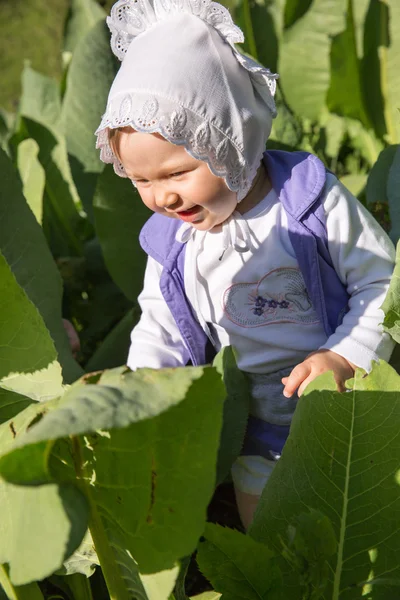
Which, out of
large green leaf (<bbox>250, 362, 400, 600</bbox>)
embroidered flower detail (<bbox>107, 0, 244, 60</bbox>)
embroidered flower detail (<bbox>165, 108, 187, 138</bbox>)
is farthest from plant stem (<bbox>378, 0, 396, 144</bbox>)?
large green leaf (<bbox>250, 362, 400, 600</bbox>)

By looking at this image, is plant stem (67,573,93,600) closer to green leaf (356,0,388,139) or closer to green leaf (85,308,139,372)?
green leaf (85,308,139,372)

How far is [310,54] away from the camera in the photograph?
1.90 metres

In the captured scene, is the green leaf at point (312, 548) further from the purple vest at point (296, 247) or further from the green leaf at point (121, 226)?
the green leaf at point (121, 226)

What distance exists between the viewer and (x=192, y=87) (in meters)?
1.04

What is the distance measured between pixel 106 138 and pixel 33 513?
22.1 inches

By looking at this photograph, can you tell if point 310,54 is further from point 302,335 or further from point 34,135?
point 302,335

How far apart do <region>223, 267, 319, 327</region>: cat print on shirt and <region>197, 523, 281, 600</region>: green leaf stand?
1.44 feet

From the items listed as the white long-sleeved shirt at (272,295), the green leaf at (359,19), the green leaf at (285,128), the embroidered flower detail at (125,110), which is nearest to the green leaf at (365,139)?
the green leaf at (359,19)

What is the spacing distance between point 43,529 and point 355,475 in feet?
1.20

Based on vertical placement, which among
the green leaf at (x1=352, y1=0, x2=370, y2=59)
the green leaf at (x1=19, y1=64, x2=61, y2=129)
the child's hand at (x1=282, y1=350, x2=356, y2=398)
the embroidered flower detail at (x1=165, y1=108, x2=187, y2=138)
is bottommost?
the green leaf at (x1=19, y1=64, x2=61, y2=129)

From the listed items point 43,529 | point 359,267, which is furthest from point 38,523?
point 359,267

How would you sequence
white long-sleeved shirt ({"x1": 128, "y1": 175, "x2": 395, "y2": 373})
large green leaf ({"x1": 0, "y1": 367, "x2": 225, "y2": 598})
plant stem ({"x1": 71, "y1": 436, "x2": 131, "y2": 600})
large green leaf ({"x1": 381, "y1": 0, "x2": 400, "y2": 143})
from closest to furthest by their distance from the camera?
1. large green leaf ({"x1": 0, "y1": 367, "x2": 225, "y2": 598})
2. plant stem ({"x1": 71, "y1": 436, "x2": 131, "y2": 600})
3. white long-sleeved shirt ({"x1": 128, "y1": 175, "x2": 395, "y2": 373})
4. large green leaf ({"x1": 381, "y1": 0, "x2": 400, "y2": 143})

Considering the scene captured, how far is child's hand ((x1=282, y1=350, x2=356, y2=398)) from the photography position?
1053 mm

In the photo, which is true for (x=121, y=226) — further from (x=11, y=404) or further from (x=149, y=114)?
(x=11, y=404)
